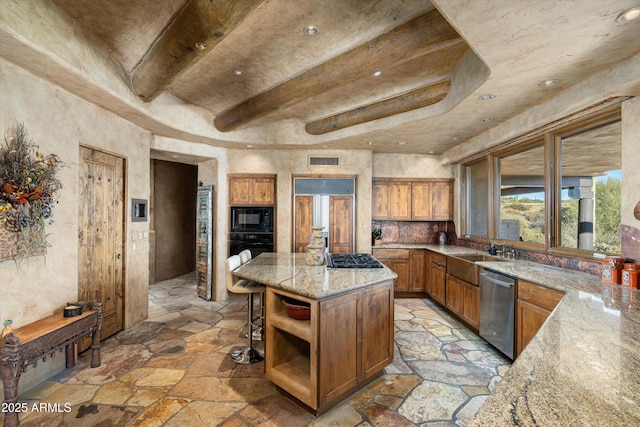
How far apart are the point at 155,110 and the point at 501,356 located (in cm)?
483

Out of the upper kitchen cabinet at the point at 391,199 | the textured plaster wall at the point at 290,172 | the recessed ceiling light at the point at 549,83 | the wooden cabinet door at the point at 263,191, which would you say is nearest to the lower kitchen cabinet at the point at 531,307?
the recessed ceiling light at the point at 549,83

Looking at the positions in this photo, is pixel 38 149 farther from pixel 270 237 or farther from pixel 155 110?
pixel 270 237

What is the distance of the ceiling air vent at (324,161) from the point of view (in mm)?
5223

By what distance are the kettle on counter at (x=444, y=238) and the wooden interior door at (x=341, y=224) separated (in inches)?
71.1

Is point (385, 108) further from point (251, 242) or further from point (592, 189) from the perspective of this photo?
point (251, 242)

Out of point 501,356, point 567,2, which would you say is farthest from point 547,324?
point 501,356

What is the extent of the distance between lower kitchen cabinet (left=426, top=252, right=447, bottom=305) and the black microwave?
283 cm

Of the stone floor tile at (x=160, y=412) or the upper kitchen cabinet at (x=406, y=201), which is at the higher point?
the upper kitchen cabinet at (x=406, y=201)

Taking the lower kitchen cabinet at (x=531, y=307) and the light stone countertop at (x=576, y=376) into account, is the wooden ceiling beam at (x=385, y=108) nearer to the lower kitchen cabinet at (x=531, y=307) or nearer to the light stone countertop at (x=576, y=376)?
the lower kitchen cabinet at (x=531, y=307)

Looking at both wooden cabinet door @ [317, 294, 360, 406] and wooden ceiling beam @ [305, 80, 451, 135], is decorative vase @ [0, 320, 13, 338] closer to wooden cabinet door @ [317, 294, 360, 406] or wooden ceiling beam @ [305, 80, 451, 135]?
wooden cabinet door @ [317, 294, 360, 406]

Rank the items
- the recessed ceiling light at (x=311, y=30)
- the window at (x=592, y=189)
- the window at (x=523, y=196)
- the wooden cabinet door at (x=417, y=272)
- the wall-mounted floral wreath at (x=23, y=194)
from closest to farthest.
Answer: the wall-mounted floral wreath at (x=23, y=194) → the recessed ceiling light at (x=311, y=30) → the window at (x=592, y=189) → the window at (x=523, y=196) → the wooden cabinet door at (x=417, y=272)

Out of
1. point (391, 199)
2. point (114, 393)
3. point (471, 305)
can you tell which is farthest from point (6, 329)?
point (391, 199)

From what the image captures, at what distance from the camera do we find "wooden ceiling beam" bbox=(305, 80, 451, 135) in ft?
10.8

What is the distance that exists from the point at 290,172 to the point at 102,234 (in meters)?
2.88
